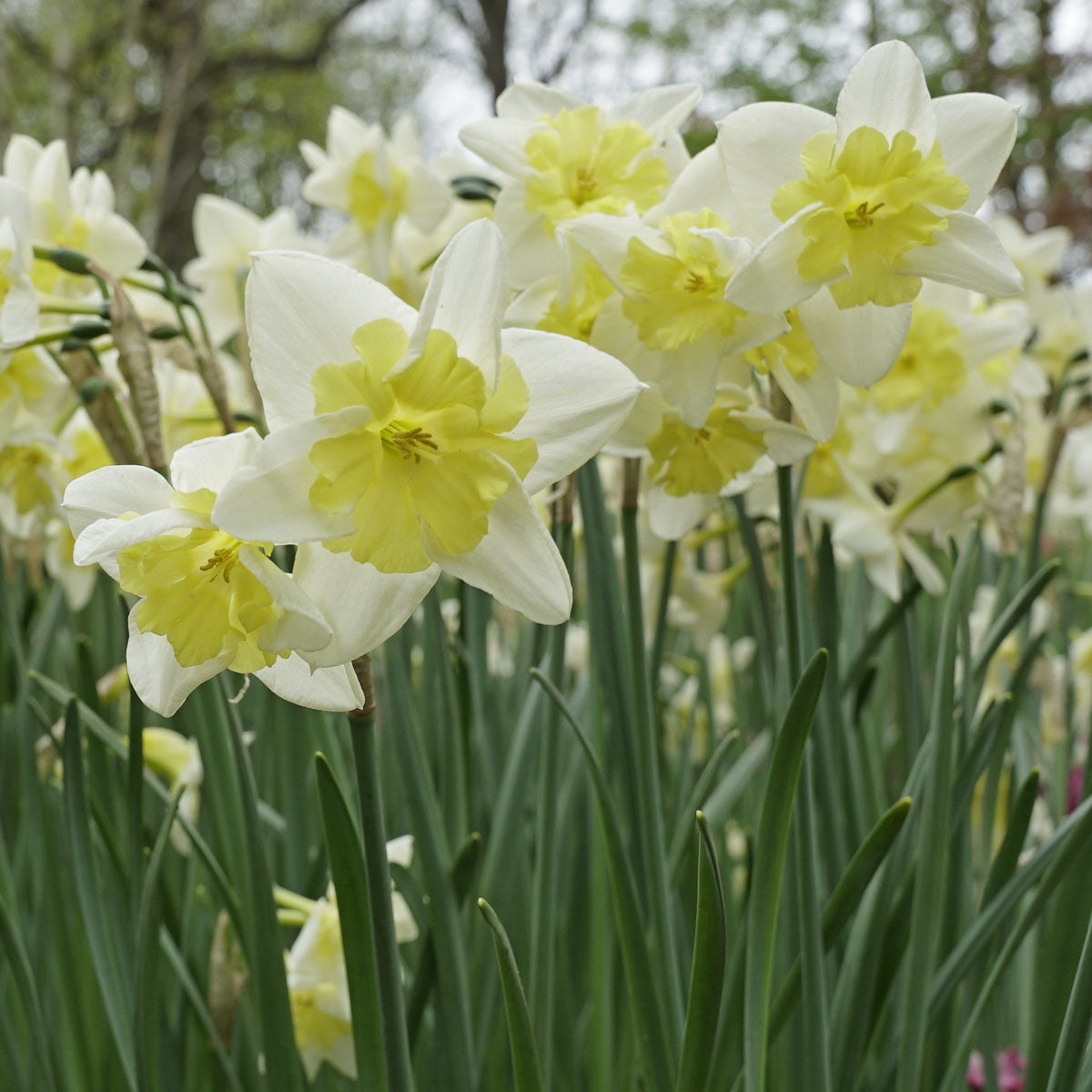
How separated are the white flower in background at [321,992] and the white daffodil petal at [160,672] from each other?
522 millimetres

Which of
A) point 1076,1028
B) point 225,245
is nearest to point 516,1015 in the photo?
point 1076,1028

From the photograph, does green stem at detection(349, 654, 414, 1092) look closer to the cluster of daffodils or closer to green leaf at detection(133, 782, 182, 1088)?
the cluster of daffodils

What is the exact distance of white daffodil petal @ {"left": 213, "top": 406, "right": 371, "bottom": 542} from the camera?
1.84ft

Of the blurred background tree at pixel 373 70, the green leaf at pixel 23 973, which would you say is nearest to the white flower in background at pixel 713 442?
the green leaf at pixel 23 973

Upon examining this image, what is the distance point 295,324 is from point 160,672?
219mm

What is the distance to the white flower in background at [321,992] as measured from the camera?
111 cm

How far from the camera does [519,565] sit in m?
0.64

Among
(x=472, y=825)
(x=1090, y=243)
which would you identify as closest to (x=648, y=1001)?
(x=472, y=825)

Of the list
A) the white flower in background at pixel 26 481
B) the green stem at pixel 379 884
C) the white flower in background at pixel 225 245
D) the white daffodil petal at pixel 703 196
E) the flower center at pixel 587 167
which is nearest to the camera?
the green stem at pixel 379 884

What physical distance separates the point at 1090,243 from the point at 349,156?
10.1 m

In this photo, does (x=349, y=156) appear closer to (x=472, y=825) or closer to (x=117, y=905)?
(x=472, y=825)

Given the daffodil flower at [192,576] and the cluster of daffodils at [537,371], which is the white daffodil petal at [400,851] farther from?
the daffodil flower at [192,576]

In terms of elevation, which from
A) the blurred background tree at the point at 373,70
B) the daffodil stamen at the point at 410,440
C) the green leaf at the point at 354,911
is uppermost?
the blurred background tree at the point at 373,70

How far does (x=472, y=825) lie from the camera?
1.35 meters
